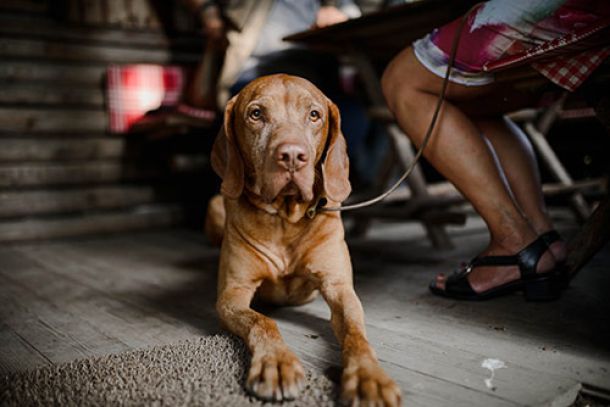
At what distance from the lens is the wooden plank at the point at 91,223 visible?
3822mm

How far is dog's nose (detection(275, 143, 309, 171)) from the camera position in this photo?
1.56 meters

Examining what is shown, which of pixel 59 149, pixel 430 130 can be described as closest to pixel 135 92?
pixel 59 149

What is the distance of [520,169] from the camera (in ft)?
7.18

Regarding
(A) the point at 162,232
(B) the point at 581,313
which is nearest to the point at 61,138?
(A) the point at 162,232

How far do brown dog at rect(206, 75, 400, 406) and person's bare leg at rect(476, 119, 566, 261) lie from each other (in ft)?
2.52

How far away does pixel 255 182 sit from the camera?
1.79 metres

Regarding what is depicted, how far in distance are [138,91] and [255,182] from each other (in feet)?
9.51

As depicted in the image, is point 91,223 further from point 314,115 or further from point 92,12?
point 314,115

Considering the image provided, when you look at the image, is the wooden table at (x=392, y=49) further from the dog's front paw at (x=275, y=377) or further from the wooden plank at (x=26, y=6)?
the wooden plank at (x=26, y=6)

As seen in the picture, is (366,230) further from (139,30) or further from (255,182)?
(139,30)


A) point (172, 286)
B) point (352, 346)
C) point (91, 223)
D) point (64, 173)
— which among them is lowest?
point (91, 223)

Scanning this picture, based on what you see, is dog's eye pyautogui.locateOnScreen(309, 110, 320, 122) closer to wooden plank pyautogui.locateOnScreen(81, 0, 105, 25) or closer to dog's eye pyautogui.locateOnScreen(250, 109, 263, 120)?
dog's eye pyautogui.locateOnScreen(250, 109, 263, 120)

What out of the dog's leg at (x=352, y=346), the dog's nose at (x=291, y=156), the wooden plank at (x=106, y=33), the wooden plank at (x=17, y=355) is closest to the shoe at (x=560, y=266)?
the dog's leg at (x=352, y=346)

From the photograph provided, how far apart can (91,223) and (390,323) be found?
120 inches
